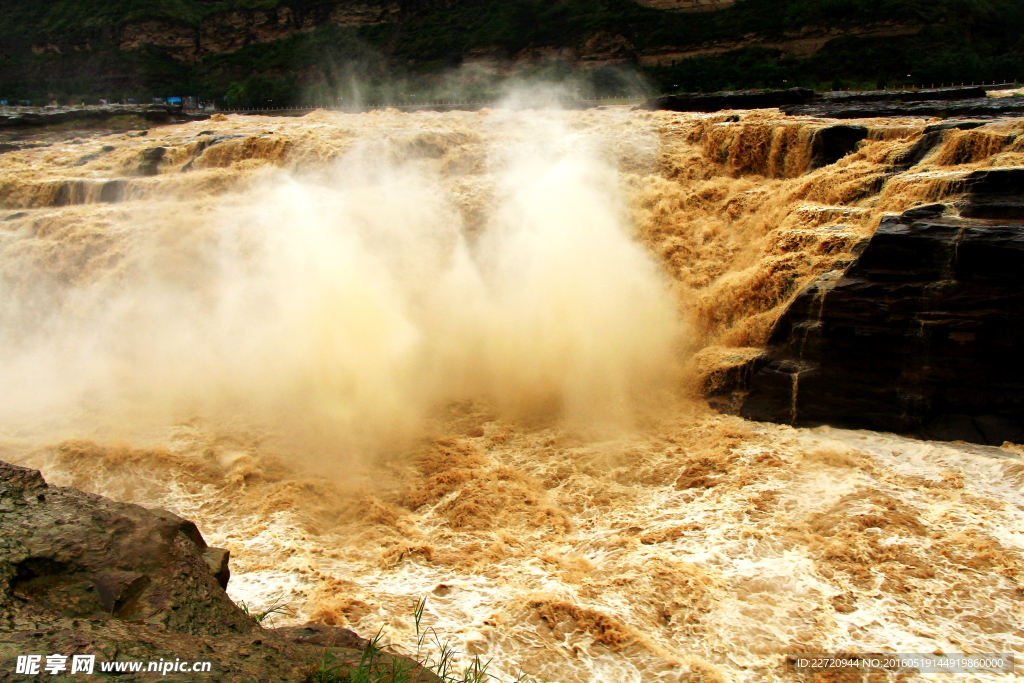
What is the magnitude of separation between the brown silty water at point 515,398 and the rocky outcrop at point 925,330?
0.40m

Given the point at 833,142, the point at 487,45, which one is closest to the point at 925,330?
the point at 833,142

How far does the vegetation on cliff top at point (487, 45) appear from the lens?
2819 centimetres

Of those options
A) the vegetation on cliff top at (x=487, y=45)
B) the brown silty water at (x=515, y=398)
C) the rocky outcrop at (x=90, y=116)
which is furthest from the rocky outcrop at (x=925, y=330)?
the rocky outcrop at (x=90, y=116)

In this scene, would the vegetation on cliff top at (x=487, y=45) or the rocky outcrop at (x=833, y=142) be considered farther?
the vegetation on cliff top at (x=487, y=45)

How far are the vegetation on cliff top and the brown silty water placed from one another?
19.6 m

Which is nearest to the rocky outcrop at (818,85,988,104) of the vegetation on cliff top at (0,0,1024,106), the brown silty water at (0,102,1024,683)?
the vegetation on cliff top at (0,0,1024,106)

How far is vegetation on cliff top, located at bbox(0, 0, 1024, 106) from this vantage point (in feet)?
92.5

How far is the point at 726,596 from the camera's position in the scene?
538 cm

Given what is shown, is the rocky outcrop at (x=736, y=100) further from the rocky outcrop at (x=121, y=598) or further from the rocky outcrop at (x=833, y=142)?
the rocky outcrop at (x=121, y=598)

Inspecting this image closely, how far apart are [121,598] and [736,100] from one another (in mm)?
23210

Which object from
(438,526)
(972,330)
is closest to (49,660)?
(438,526)

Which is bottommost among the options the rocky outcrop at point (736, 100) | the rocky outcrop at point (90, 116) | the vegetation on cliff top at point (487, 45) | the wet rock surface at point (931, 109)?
the wet rock surface at point (931, 109)

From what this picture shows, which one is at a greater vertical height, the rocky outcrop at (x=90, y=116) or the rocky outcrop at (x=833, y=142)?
the rocky outcrop at (x=90, y=116)

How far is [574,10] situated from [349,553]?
42.7 m
